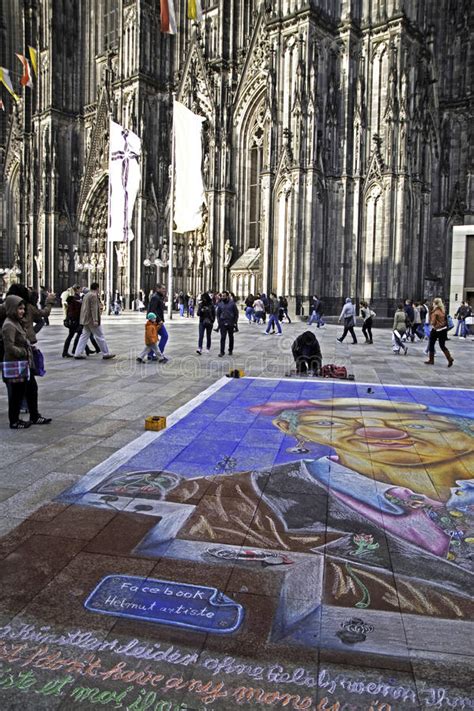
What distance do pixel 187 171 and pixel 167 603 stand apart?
2258 centimetres

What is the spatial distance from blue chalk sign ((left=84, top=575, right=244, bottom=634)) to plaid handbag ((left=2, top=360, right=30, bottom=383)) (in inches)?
142

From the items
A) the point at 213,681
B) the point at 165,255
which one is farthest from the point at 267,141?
the point at 213,681

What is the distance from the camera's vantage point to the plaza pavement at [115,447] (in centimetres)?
227

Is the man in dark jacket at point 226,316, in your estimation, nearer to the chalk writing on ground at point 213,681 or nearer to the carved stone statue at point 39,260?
the chalk writing on ground at point 213,681

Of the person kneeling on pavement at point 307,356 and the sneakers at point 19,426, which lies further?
the person kneeling on pavement at point 307,356

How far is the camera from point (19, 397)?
632cm

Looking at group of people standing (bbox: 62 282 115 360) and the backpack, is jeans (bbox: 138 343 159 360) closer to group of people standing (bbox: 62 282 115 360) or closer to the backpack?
group of people standing (bbox: 62 282 115 360)

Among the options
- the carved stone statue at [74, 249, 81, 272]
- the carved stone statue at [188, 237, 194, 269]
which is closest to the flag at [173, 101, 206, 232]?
the carved stone statue at [188, 237, 194, 269]

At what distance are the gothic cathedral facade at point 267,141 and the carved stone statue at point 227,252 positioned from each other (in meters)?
0.17

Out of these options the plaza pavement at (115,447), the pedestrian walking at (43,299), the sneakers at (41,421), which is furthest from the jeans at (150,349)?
the sneakers at (41,421)

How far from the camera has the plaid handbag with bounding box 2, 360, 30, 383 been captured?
614 centimetres

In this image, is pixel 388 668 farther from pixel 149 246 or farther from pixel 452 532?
pixel 149 246

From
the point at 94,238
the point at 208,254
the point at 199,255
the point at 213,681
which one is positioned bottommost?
the point at 213,681

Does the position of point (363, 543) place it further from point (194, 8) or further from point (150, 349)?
point (194, 8)
